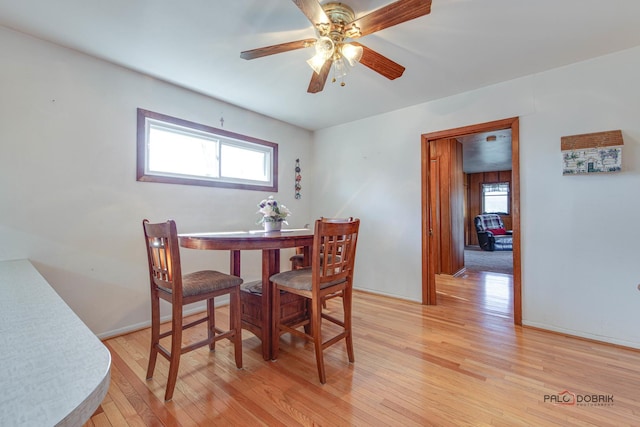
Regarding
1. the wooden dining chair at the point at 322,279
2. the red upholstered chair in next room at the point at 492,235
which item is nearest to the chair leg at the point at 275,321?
the wooden dining chair at the point at 322,279

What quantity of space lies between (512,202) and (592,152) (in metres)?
0.69

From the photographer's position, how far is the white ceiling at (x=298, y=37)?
5.85 ft

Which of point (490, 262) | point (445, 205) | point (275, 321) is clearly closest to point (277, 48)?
point (275, 321)

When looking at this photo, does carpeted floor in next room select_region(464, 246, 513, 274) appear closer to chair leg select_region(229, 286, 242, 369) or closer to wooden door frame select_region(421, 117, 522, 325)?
wooden door frame select_region(421, 117, 522, 325)

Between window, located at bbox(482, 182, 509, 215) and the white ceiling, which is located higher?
the white ceiling

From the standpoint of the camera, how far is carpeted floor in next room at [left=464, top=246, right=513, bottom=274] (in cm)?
526

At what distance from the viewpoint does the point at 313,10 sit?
147 cm

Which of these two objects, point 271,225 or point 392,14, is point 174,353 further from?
point 392,14

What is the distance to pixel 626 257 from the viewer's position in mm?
2248

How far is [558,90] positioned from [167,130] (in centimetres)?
378

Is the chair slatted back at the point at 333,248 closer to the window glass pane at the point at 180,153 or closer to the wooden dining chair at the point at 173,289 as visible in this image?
the wooden dining chair at the point at 173,289

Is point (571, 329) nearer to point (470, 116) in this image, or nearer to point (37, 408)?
point (470, 116)

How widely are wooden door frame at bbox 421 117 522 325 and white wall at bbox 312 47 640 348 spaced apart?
0.16 ft

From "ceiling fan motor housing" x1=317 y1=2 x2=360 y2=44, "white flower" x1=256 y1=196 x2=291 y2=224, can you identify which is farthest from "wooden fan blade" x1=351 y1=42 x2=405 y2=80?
"white flower" x1=256 y1=196 x2=291 y2=224
